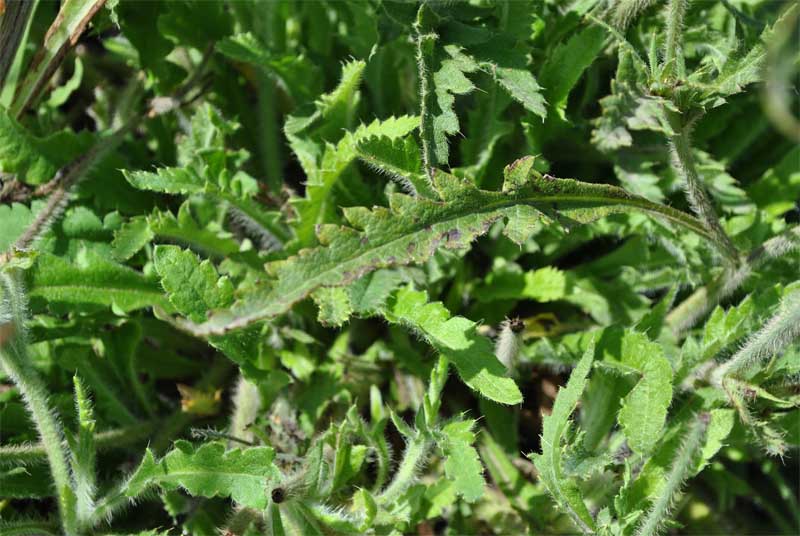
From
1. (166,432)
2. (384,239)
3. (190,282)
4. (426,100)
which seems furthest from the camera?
(166,432)

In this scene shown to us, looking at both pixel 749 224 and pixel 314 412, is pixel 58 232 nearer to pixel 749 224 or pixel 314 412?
pixel 314 412

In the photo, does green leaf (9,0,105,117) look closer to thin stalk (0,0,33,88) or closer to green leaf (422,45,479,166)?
thin stalk (0,0,33,88)

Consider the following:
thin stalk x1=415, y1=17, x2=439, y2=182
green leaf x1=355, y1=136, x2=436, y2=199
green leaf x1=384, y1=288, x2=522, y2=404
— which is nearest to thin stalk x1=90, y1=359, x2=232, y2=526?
green leaf x1=384, y1=288, x2=522, y2=404

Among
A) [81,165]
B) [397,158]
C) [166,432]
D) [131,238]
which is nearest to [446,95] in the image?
[397,158]

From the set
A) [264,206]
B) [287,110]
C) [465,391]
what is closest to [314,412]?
[465,391]

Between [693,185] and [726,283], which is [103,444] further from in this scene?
[726,283]

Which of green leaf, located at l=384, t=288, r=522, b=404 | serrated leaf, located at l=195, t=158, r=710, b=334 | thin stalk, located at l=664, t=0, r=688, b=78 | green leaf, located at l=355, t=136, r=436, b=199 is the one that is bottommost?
green leaf, located at l=384, t=288, r=522, b=404
